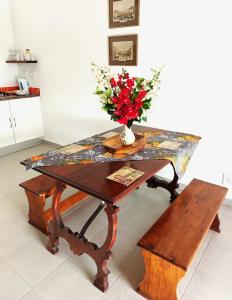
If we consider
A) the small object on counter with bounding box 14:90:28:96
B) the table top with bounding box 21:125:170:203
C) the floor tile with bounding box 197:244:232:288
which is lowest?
the floor tile with bounding box 197:244:232:288

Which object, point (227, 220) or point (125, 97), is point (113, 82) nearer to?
point (125, 97)

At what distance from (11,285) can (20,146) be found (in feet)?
8.56

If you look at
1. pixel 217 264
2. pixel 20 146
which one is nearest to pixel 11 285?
pixel 217 264

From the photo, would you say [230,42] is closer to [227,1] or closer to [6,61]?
[227,1]

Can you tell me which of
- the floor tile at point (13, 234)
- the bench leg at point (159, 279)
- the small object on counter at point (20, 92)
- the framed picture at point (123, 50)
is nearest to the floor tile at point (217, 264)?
the bench leg at point (159, 279)

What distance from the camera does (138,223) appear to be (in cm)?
217

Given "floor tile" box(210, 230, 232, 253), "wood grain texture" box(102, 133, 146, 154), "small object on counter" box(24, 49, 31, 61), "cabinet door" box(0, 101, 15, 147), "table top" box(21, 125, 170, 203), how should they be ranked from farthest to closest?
"small object on counter" box(24, 49, 31, 61), "cabinet door" box(0, 101, 15, 147), "floor tile" box(210, 230, 232, 253), "wood grain texture" box(102, 133, 146, 154), "table top" box(21, 125, 170, 203)

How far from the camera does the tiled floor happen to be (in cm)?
153

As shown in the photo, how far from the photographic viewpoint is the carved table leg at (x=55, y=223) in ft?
5.39

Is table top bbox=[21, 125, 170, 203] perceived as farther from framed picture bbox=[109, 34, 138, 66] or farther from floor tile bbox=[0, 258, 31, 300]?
framed picture bbox=[109, 34, 138, 66]

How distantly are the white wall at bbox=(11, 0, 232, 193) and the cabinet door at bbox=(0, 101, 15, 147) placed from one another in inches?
31.0

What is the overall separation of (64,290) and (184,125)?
A: 1.80 metres

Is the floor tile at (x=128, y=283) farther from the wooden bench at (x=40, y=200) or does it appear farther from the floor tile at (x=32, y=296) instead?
the wooden bench at (x=40, y=200)

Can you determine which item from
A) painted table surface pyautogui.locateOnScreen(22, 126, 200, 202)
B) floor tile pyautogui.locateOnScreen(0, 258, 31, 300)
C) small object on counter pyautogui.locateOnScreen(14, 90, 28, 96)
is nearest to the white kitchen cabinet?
small object on counter pyautogui.locateOnScreen(14, 90, 28, 96)
